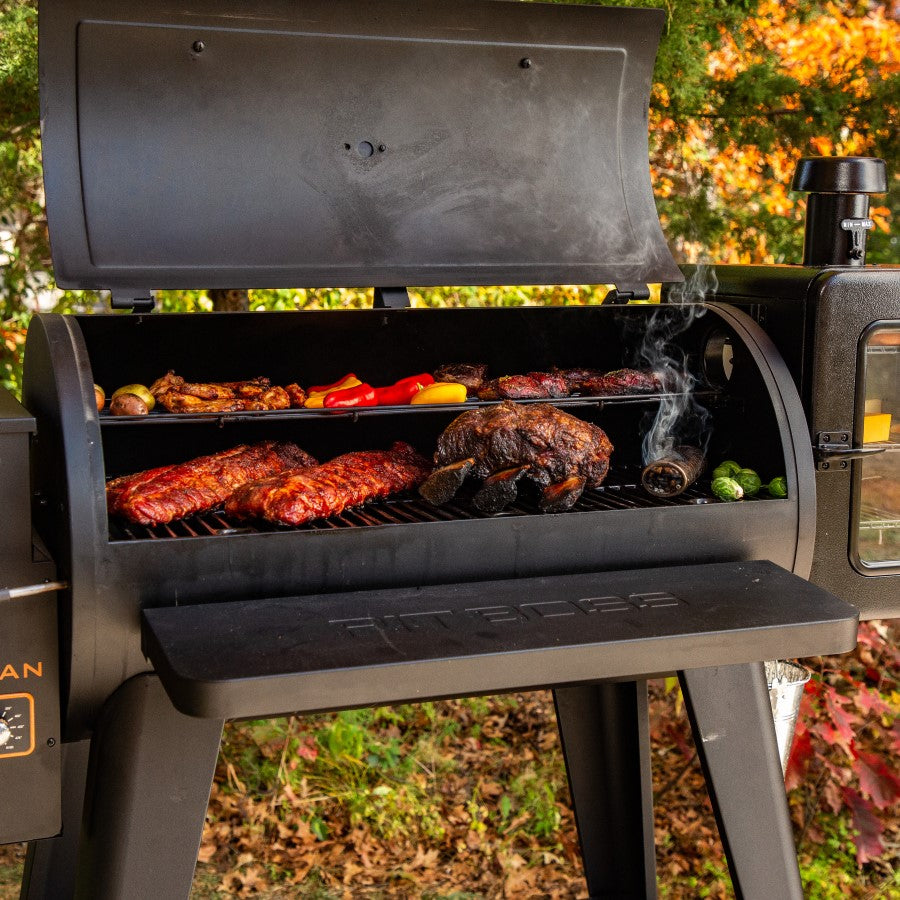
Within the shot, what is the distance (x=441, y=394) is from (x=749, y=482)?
820 mm

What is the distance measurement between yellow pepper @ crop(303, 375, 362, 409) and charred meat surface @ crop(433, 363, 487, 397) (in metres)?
0.25

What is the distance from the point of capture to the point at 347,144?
2854mm

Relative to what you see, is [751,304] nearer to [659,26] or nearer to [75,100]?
[659,26]

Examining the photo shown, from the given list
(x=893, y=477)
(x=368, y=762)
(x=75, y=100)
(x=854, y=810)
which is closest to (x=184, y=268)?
(x=75, y=100)

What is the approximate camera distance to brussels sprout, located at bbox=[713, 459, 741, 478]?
2830 mm

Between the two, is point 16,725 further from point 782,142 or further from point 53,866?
point 782,142

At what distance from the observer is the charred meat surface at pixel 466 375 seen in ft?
10.00

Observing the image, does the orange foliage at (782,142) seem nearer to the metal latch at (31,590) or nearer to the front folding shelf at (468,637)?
the front folding shelf at (468,637)

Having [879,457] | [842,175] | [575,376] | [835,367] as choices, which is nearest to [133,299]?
[575,376]

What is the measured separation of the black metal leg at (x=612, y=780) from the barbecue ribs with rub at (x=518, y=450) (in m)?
0.75

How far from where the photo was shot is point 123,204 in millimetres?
2627

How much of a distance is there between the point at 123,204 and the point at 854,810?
336 centimetres

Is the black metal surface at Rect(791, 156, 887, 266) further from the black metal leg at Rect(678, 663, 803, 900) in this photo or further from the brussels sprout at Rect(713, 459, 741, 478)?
the black metal leg at Rect(678, 663, 803, 900)

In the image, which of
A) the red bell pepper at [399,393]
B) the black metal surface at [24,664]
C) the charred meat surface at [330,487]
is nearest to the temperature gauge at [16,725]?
the black metal surface at [24,664]
